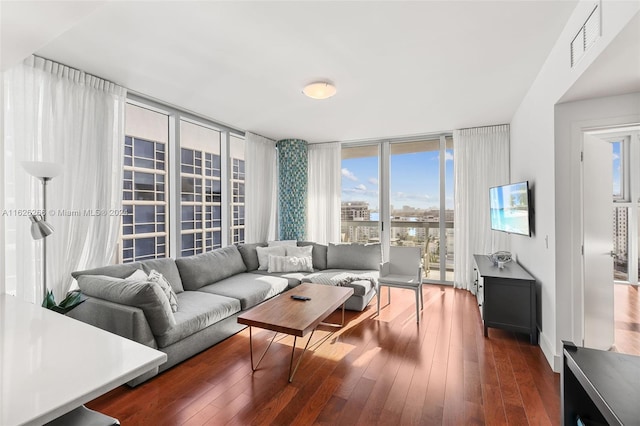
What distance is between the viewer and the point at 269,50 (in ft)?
7.73

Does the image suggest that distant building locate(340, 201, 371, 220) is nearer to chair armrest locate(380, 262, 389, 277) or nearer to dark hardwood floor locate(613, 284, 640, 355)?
chair armrest locate(380, 262, 389, 277)

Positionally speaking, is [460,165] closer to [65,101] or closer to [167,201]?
[167,201]

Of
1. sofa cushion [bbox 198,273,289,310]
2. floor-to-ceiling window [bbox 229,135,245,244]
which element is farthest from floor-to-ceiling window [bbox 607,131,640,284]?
floor-to-ceiling window [bbox 229,135,245,244]

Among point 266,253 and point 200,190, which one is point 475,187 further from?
point 200,190

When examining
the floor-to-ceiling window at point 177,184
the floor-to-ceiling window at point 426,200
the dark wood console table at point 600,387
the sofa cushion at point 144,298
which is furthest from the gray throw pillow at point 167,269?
the floor-to-ceiling window at point 426,200

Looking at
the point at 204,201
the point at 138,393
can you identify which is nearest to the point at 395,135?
the point at 204,201

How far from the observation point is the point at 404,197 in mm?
5211

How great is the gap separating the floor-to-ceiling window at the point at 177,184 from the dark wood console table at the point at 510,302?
3576mm

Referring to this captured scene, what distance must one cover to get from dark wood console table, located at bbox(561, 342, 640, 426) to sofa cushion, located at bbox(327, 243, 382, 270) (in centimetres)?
325

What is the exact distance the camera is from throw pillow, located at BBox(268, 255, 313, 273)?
4.16m

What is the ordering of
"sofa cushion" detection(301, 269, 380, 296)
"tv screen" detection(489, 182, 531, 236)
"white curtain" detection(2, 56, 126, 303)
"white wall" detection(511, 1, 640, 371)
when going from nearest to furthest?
"white wall" detection(511, 1, 640, 371) → "white curtain" detection(2, 56, 126, 303) → "tv screen" detection(489, 182, 531, 236) → "sofa cushion" detection(301, 269, 380, 296)

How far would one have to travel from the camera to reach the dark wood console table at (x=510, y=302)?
280 cm

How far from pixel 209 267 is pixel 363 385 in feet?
7.57

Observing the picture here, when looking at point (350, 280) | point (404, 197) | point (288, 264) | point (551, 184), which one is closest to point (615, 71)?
point (551, 184)
